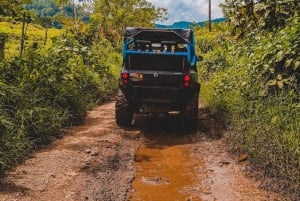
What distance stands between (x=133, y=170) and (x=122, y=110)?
8.94ft

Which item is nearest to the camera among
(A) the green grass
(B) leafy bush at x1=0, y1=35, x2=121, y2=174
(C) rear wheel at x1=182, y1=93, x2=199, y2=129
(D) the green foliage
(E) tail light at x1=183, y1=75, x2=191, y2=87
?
(B) leafy bush at x1=0, y1=35, x2=121, y2=174

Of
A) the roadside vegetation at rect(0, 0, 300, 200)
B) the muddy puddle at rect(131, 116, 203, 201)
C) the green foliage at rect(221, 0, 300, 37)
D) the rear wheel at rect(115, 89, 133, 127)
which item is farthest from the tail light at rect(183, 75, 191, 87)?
the green foliage at rect(221, 0, 300, 37)

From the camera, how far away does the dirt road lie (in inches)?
223

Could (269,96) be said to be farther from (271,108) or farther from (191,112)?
(191,112)

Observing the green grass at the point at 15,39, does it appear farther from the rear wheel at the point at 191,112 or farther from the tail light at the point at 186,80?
the rear wheel at the point at 191,112

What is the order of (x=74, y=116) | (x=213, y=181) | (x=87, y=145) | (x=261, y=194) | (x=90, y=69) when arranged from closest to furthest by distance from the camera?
(x=261, y=194)
(x=213, y=181)
(x=87, y=145)
(x=74, y=116)
(x=90, y=69)

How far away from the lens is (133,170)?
22.3 feet

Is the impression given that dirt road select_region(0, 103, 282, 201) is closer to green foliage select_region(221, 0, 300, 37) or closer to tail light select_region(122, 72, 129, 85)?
tail light select_region(122, 72, 129, 85)

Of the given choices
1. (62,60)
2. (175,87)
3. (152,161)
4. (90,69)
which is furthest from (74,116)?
(90,69)

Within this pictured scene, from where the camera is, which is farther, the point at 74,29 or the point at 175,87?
the point at 74,29

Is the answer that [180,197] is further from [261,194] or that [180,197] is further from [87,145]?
[87,145]

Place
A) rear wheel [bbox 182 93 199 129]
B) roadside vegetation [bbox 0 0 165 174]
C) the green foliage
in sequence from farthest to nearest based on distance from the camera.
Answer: rear wheel [bbox 182 93 199 129] → the green foliage → roadside vegetation [bbox 0 0 165 174]

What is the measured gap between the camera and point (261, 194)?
18.7ft

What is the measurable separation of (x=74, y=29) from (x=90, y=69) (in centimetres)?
519
